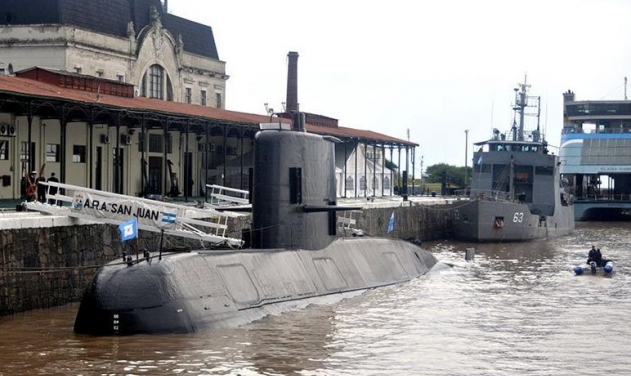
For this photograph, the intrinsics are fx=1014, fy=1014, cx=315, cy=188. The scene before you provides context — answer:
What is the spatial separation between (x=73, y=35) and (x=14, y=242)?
1287 inches

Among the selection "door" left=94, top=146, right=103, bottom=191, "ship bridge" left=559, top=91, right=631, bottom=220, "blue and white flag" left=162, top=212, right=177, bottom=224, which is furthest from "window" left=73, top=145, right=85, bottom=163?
"ship bridge" left=559, top=91, right=631, bottom=220

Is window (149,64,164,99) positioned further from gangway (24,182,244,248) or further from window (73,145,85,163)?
gangway (24,182,244,248)

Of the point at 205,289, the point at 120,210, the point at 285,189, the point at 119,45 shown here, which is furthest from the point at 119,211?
the point at 119,45

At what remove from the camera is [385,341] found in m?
19.8

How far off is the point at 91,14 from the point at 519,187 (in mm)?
26794

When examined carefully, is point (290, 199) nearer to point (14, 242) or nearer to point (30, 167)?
point (14, 242)

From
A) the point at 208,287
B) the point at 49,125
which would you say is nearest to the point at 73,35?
the point at 49,125

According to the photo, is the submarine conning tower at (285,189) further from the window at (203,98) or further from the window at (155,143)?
the window at (203,98)

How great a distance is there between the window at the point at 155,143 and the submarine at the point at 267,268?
19666mm

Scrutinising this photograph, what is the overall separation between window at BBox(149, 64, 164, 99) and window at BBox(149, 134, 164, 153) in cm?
1358

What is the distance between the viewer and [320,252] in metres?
25.9

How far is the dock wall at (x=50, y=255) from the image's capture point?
2275 cm

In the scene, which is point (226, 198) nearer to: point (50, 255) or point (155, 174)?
point (50, 255)

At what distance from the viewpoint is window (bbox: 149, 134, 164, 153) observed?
4816 cm
